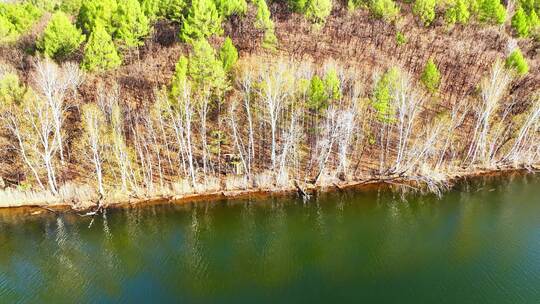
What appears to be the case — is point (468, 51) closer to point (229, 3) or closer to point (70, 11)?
point (229, 3)

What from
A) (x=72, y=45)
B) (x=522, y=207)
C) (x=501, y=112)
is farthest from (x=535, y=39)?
(x=72, y=45)

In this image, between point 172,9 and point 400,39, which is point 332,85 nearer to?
point 400,39

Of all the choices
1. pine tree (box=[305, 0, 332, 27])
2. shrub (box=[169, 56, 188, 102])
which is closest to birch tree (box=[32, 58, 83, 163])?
shrub (box=[169, 56, 188, 102])

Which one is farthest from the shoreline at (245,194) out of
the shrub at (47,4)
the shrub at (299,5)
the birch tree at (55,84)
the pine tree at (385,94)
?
the shrub at (47,4)

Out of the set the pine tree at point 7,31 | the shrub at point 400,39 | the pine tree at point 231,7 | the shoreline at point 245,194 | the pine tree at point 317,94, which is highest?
the pine tree at point 231,7

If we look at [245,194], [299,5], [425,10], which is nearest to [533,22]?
[425,10]

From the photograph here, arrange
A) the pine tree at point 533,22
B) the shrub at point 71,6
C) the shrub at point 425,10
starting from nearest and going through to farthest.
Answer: the pine tree at point 533,22
the shrub at point 425,10
the shrub at point 71,6

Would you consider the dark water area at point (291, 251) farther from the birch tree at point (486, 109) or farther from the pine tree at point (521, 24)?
the pine tree at point (521, 24)
